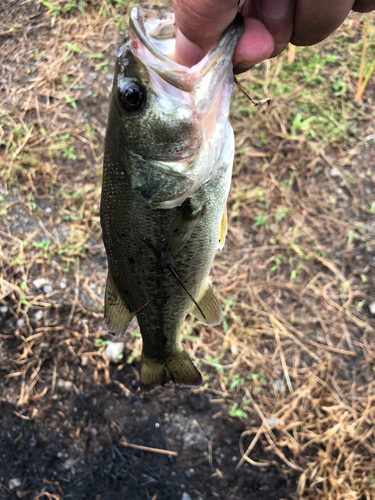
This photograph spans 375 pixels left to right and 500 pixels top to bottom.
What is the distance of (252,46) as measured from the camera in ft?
3.67

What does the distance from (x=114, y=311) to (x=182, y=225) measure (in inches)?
20.3

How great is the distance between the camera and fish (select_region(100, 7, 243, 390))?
3.41ft

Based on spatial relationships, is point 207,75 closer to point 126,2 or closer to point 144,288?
point 144,288

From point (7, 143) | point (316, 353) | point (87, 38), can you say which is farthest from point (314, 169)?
point (7, 143)

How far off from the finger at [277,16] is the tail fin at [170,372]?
1372 mm

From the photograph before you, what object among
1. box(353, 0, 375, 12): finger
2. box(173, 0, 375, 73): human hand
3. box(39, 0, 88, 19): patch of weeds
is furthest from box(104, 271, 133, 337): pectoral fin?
box(39, 0, 88, 19): patch of weeds

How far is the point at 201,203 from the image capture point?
120 cm

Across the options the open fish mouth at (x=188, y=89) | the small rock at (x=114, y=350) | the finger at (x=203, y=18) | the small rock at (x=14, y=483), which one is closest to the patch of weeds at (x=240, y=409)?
the small rock at (x=114, y=350)

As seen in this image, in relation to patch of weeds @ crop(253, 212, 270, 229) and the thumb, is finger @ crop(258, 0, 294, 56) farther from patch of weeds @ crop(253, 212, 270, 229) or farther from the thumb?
patch of weeds @ crop(253, 212, 270, 229)

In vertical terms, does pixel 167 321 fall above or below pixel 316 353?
above

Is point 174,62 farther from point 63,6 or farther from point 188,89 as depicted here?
point 63,6

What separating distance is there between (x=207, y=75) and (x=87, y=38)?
2.58m

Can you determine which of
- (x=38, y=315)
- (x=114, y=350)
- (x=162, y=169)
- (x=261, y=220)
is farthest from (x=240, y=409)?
(x=162, y=169)

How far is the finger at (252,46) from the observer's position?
111cm
